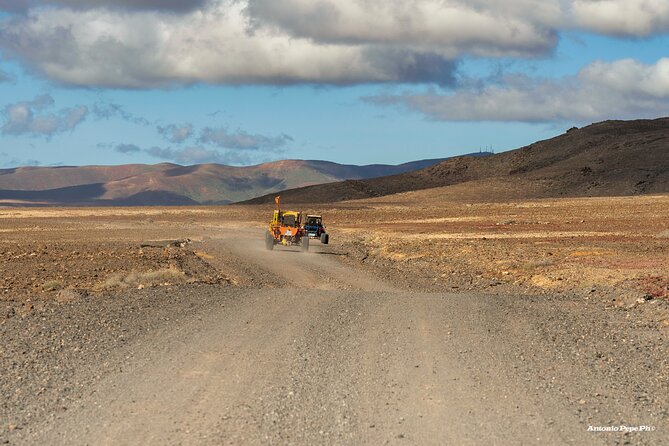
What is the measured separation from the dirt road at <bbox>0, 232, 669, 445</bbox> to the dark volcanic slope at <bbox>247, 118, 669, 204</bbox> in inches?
3688

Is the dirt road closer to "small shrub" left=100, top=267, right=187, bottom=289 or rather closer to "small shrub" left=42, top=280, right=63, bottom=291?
"small shrub" left=100, top=267, right=187, bottom=289

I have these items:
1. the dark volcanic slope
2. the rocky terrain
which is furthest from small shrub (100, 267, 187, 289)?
the dark volcanic slope

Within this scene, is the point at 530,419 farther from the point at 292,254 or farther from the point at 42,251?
the point at 42,251

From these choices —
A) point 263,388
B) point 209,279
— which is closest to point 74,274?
point 209,279

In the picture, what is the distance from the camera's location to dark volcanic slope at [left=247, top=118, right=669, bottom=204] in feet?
373

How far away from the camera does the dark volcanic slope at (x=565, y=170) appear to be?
11356 cm

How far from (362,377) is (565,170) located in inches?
4631

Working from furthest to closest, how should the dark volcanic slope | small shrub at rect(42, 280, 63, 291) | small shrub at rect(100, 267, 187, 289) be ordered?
the dark volcanic slope
small shrub at rect(100, 267, 187, 289)
small shrub at rect(42, 280, 63, 291)

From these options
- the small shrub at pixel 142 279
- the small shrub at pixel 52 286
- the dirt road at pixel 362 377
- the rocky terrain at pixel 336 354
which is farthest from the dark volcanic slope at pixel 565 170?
the dirt road at pixel 362 377

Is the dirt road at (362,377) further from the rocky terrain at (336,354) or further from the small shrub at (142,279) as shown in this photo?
the small shrub at (142,279)

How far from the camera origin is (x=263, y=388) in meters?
11.6

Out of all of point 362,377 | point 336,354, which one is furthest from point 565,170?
point 362,377

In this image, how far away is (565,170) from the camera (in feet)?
412

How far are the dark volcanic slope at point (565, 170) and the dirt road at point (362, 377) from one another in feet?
307
